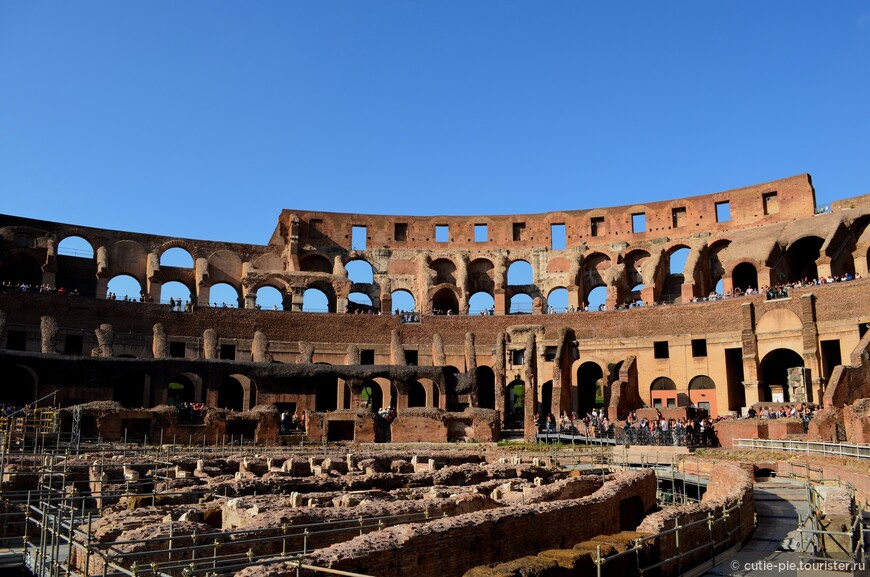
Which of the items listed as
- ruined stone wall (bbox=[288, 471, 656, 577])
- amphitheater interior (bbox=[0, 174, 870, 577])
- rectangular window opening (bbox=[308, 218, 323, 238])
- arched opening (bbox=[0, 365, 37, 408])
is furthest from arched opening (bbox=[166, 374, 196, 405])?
ruined stone wall (bbox=[288, 471, 656, 577])

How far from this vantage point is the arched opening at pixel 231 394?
1670 inches

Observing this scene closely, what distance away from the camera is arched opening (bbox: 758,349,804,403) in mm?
40938

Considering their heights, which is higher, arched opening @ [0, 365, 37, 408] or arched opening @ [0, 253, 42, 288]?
arched opening @ [0, 253, 42, 288]

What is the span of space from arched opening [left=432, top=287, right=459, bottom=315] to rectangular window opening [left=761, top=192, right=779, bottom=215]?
20.8 meters

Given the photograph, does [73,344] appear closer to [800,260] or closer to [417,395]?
[417,395]

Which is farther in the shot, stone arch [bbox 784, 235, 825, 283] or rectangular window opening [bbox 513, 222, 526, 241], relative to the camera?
rectangular window opening [bbox 513, 222, 526, 241]

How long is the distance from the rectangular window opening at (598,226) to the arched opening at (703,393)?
15164 millimetres

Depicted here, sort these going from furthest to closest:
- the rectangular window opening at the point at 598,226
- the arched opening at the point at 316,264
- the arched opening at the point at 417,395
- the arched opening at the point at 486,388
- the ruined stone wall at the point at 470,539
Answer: the rectangular window opening at the point at 598,226
the arched opening at the point at 316,264
the arched opening at the point at 486,388
the arched opening at the point at 417,395
the ruined stone wall at the point at 470,539

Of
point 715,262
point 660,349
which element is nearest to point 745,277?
point 715,262

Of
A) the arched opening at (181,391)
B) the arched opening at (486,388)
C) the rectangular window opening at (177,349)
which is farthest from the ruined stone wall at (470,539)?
the arched opening at (486,388)

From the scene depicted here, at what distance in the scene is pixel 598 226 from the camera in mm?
54312

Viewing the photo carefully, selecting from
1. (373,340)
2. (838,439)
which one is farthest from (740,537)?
(373,340)

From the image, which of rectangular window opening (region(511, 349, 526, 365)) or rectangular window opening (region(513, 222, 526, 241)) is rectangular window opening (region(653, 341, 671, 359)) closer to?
rectangular window opening (region(511, 349, 526, 365))

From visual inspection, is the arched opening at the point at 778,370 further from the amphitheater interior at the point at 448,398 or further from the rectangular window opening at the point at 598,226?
the rectangular window opening at the point at 598,226
